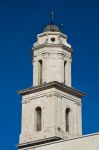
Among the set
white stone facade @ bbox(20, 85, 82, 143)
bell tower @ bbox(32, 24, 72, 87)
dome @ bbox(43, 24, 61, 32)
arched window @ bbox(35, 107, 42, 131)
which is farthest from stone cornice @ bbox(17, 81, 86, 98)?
dome @ bbox(43, 24, 61, 32)

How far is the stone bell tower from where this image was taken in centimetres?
6681

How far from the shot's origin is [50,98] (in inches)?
2675

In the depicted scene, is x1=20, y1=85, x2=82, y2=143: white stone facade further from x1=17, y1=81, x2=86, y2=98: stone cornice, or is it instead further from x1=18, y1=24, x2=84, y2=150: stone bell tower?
x1=17, y1=81, x2=86, y2=98: stone cornice

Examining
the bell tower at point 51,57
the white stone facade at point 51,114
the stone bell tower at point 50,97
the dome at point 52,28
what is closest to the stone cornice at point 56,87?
the stone bell tower at point 50,97

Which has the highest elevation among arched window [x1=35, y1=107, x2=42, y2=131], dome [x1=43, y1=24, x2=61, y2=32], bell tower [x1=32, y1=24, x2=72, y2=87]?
dome [x1=43, y1=24, x2=61, y2=32]

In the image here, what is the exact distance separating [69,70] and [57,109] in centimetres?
584

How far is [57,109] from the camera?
2650 inches

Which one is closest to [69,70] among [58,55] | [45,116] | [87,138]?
[58,55]

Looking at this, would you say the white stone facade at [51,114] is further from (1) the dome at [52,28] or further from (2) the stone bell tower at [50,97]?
(1) the dome at [52,28]

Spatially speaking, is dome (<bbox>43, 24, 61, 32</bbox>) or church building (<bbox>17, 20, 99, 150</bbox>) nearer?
church building (<bbox>17, 20, 99, 150</bbox>)

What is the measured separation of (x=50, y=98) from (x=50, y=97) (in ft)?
0.34

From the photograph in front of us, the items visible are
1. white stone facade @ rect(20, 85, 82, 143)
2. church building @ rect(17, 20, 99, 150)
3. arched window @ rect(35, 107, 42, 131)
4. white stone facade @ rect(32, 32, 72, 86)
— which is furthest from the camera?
white stone facade @ rect(32, 32, 72, 86)

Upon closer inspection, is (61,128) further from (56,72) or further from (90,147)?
(90,147)

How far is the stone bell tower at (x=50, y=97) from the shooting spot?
6681 cm
